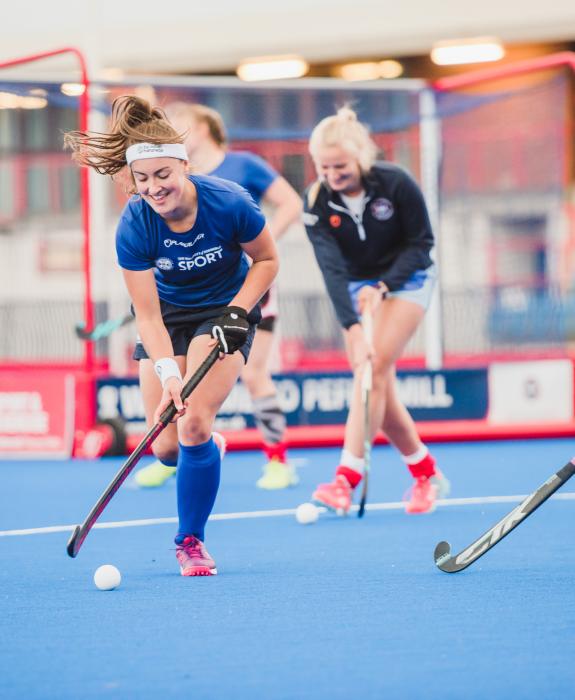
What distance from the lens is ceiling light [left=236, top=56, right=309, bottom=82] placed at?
664 inches

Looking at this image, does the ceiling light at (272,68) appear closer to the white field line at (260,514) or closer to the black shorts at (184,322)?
the white field line at (260,514)

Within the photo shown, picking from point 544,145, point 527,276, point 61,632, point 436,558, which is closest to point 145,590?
point 61,632

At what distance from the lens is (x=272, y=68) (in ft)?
57.6

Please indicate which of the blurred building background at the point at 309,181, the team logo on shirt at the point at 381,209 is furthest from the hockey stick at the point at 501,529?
the blurred building background at the point at 309,181

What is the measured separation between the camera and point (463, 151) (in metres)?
8.52

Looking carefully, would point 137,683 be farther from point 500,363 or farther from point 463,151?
point 463,151

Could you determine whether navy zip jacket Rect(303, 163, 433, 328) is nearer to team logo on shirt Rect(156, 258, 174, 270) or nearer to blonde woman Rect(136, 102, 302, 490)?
blonde woman Rect(136, 102, 302, 490)

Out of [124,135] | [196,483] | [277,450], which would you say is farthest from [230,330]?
[277,450]

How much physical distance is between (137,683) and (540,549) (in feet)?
5.73

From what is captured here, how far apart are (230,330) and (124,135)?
62cm

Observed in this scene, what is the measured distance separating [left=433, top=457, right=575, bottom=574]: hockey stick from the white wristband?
2.93 ft

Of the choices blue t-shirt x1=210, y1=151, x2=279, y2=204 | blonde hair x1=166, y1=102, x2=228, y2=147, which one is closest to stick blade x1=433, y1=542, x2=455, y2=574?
blue t-shirt x1=210, y1=151, x2=279, y2=204

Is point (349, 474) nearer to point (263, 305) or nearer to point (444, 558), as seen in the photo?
point (263, 305)

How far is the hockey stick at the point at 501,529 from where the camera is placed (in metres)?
3.24
